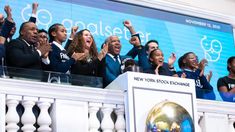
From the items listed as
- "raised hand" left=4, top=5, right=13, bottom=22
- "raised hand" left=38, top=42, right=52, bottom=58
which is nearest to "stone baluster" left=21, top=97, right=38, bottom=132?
"raised hand" left=38, top=42, right=52, bottom=58

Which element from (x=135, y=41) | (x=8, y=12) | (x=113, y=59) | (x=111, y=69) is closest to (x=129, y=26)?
(x=135, y=41)

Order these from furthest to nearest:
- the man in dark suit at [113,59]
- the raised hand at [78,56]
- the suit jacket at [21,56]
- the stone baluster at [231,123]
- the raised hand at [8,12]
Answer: the man in dark suit at [113,59], the raised hand at [78,56], the stone baluster at [231,123], the raised hand at [8,12], the suit jacket at [21,56]

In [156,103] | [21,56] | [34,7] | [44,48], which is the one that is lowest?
[156,103]

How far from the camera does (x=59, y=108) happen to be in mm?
2725

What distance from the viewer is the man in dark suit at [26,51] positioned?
3.10m

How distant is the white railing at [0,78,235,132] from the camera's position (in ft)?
8.48

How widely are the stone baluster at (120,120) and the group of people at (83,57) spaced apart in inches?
11.0

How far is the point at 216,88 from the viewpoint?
4.19 metres

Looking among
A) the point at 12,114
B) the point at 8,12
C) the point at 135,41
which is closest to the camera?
the point at 12,114

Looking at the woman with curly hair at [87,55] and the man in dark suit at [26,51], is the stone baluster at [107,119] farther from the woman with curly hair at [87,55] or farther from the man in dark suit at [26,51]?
the woman with curly hair at [87,55]

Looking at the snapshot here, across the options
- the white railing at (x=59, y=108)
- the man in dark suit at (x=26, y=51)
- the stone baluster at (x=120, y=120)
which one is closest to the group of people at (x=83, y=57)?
the man in dark suit at (x=26, y=51)

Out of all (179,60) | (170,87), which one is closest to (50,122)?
(170,87)

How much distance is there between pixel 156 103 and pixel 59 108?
587 mm

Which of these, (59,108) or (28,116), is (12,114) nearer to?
(28,116)
